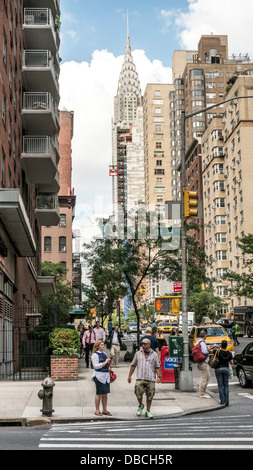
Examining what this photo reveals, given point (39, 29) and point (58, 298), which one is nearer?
point (39, 29)

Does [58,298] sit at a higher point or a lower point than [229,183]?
lower

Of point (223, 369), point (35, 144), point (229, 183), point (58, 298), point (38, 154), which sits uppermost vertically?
point (229, 183)

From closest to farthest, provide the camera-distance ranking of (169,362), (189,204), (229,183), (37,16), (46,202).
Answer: (189,204)
(169,362)
(37,16)
(46,202)
(229,183)

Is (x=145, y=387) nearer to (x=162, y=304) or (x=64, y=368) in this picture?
(x=64, y=368)

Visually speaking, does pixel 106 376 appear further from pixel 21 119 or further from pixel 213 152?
pixel 213 152

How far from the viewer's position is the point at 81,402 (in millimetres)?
15578

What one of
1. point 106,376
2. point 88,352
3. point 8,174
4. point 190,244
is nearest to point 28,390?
point 106,376

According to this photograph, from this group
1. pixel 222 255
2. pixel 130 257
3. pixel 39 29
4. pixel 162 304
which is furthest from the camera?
pixel 222 255

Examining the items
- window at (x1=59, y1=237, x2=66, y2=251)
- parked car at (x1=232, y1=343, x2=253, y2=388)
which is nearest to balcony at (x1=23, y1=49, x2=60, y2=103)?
parked car at (x1=232, y1=343, x2=253, y2=388)

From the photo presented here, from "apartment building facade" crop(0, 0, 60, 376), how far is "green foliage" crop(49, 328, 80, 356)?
275cm

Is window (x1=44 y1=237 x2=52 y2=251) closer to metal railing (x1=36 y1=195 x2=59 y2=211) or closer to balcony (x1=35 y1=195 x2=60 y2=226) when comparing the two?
balcony (x1=35 y1=195 x2=60 y2=226)

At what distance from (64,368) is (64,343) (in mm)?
863

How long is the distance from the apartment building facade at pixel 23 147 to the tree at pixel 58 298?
1.44 meters

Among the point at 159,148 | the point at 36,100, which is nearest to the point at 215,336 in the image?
the point at 36,100
